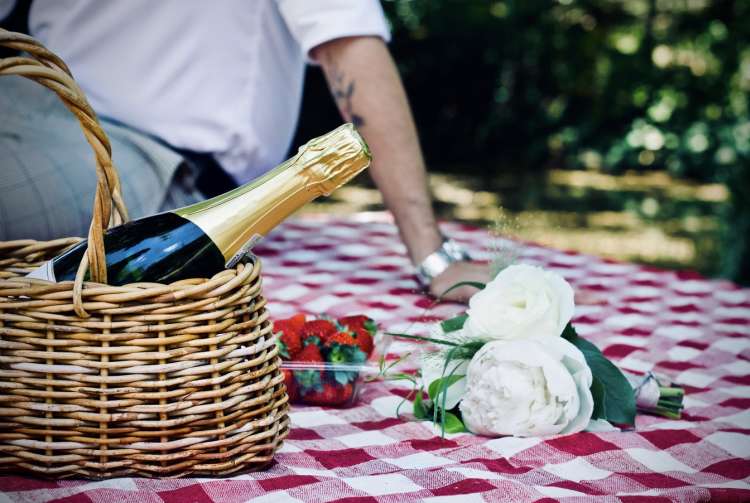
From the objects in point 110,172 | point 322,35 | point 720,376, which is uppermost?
point 322,35

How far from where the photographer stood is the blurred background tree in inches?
190

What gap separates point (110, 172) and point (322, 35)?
0.75 m

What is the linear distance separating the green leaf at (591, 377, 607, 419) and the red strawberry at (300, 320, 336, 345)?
0.29m

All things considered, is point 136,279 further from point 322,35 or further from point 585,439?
point 322,35

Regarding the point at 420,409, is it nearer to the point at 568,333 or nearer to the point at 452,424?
the point at 452,424

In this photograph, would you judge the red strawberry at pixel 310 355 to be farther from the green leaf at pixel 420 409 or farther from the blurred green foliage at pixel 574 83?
the blurred green foliage at pixel 574 83

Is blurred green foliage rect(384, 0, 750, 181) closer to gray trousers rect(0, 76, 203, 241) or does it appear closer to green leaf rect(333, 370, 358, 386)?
gray trousers rect(0, 76, 203, 241)

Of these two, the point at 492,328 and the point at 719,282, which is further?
the point at 719,282

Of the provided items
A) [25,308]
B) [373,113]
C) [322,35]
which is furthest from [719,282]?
[25,308]

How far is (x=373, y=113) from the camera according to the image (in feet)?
4.67

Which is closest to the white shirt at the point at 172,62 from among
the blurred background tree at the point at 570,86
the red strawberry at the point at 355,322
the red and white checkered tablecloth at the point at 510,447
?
the red and white checkered tablecloth at the point at 510,447

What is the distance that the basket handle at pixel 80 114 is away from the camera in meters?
Answer: 0.63

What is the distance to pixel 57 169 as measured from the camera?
122 cm

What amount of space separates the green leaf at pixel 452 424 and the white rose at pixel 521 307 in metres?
0.10
